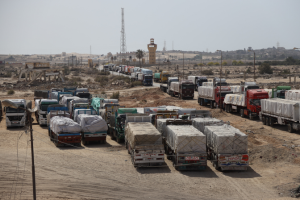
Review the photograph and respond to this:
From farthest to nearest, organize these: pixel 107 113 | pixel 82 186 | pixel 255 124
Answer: pixel 255 124, pixel 107 113, pixel 82 186

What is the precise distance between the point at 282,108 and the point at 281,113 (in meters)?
0.45

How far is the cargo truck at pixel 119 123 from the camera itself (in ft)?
85.3

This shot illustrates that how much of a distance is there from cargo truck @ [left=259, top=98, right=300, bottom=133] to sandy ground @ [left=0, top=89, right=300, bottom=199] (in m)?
2.38

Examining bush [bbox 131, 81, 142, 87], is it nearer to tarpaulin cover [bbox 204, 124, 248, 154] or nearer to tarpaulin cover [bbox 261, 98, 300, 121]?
tarpaulin cover [bbox 261, 98, 300, 121]

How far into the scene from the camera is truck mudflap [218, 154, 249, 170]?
759 inches

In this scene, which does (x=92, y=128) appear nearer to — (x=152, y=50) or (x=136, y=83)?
(x=136, y=83)

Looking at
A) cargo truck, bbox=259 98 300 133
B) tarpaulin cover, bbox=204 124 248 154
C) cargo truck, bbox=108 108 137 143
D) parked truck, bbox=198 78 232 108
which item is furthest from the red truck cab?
tarpaulin cover, bbox=204 124 248 154

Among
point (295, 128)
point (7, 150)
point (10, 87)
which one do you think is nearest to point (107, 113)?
point (7, 150)

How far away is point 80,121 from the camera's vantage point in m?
26.2

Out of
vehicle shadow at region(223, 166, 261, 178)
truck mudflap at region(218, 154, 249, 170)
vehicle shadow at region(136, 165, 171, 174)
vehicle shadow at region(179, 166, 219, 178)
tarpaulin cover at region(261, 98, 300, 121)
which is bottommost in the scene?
vehicle shadow at region(223, 166, 261, 178)

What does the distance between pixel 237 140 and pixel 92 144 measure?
1130 centimetres

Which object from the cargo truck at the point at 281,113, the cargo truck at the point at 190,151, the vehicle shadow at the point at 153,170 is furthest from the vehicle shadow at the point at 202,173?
the cargo truck at the point at 281,113

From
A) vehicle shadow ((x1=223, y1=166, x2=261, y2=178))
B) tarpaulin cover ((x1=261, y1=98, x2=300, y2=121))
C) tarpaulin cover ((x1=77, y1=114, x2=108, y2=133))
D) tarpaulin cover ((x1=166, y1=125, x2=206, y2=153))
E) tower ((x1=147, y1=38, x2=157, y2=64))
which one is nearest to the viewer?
vehicle shadow ((x1=223, y1=166, x2=261, y2=178))

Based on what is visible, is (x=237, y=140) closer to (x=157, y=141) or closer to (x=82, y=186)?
(x=157, y=141)
